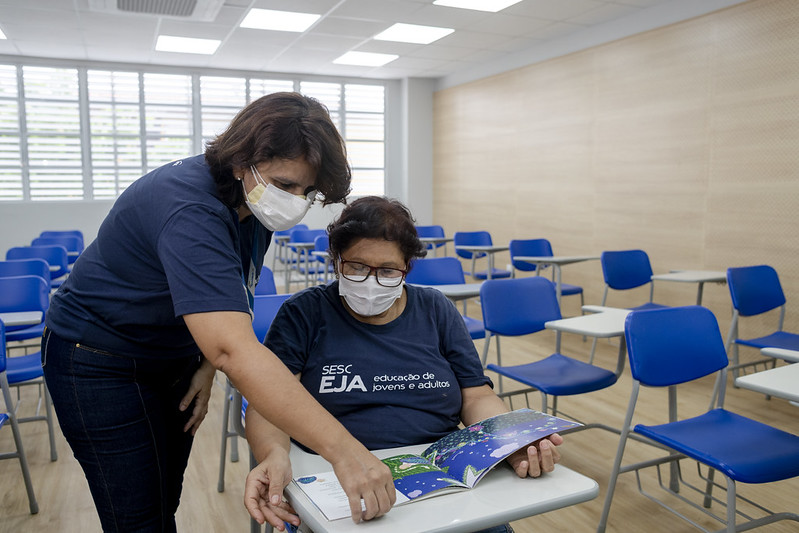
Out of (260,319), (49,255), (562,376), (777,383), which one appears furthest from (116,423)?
(49,255)

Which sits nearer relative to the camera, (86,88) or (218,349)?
(218,349)

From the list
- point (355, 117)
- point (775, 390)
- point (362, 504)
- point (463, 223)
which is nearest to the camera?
point (362, 504)

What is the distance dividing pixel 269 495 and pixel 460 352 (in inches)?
24.0

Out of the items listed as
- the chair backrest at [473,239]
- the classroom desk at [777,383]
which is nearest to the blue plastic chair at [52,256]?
the chair backrest at [473,239]

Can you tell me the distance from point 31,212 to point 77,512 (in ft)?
22.1

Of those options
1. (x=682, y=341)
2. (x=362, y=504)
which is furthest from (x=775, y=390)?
(x=362, y=504)

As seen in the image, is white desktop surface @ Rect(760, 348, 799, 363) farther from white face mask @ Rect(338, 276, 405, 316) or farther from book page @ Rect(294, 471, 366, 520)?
book page @ Rect(294, 471, 366, 520)

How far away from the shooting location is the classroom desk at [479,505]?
919 millimetres

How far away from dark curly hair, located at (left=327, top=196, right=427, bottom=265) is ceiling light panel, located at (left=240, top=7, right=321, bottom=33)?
192 inches

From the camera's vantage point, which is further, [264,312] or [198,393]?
[264,312]

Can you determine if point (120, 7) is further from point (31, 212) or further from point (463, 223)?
point (463, 223)

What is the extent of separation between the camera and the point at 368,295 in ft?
4.68

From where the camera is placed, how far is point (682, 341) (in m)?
2.26

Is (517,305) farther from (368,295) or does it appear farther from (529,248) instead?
(529,248)
